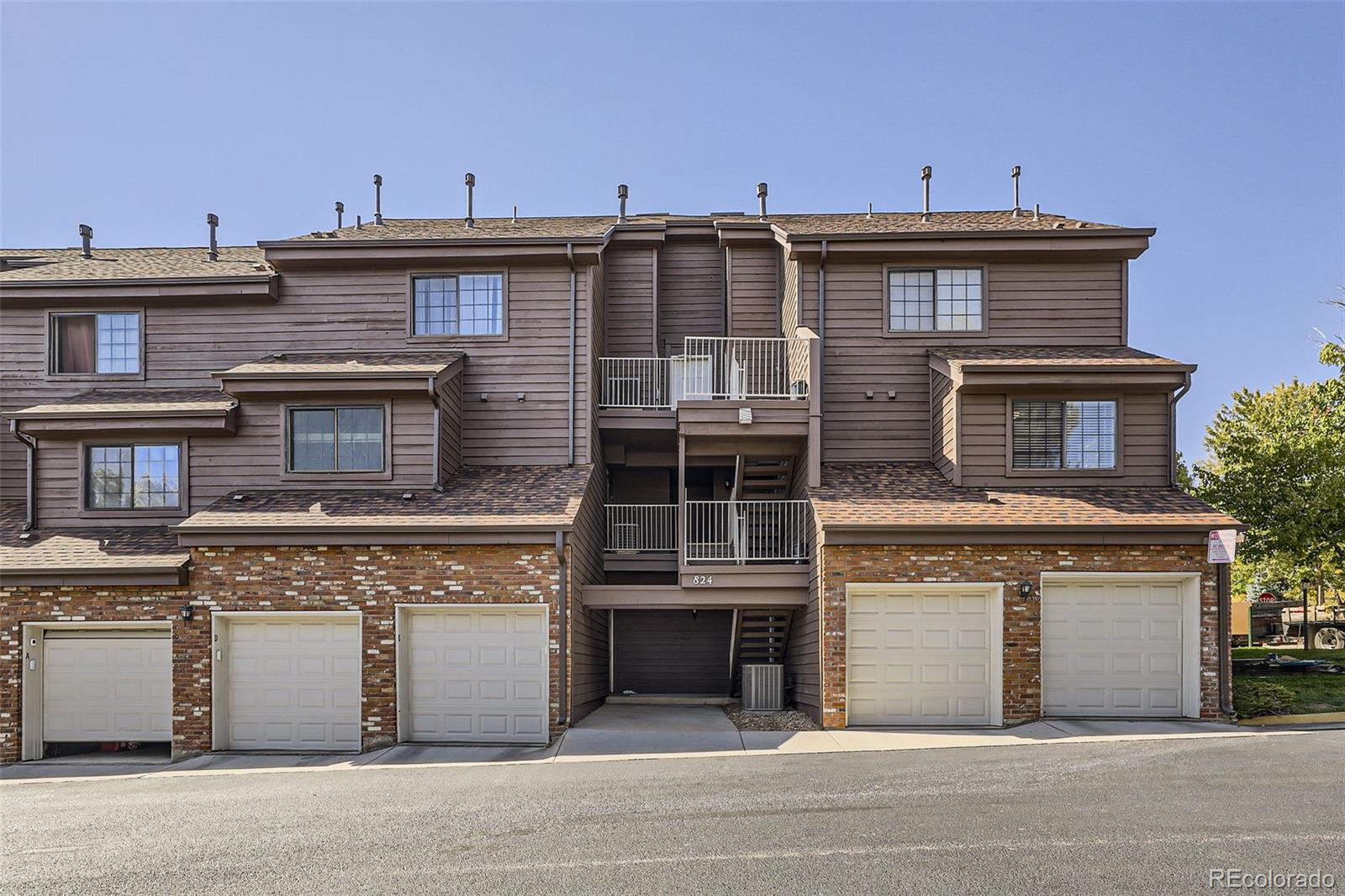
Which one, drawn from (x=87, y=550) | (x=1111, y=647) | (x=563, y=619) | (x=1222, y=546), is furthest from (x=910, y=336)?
(x=87, y=550)

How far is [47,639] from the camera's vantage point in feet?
→ 51.3

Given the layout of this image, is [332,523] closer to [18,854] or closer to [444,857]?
[18,854]

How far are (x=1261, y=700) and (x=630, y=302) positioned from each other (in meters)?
12.8

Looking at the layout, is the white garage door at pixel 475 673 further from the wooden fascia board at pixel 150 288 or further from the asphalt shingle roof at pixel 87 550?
the wooden fascia board at pixel 150 288

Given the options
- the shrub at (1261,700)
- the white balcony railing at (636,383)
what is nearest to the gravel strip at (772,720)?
the white balcony railing at (636,383)

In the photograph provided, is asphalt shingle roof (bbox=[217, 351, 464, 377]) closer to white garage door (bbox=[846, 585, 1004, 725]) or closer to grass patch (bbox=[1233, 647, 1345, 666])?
white garage door (bbox=[846, 585, 1004, 725])

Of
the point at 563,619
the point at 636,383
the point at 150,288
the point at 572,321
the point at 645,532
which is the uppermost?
the point at 150,288

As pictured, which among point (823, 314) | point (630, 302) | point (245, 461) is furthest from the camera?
point (630, 302)

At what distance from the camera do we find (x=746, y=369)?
17.8 m

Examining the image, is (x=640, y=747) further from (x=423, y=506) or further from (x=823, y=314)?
(x=823, y=314)

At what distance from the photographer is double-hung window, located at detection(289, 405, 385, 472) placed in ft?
55.3

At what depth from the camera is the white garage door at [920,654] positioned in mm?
14984

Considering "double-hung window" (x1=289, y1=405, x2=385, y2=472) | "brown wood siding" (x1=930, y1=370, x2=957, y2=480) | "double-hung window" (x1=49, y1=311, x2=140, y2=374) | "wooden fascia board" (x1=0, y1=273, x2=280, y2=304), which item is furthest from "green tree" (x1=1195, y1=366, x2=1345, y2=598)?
"double-hung window" (x1=49, y1=311, x2=140, y2=374)

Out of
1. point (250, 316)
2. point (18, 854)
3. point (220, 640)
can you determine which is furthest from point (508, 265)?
point (18, 854)
